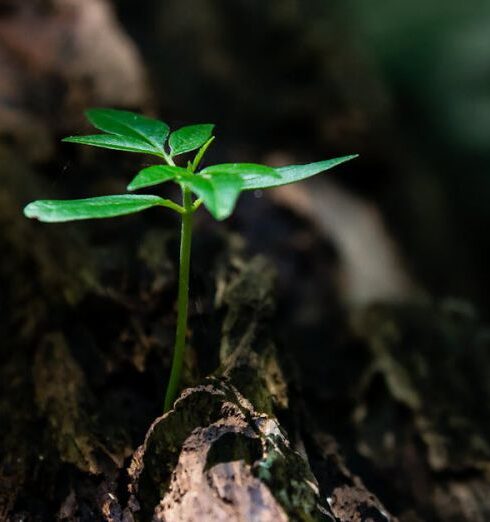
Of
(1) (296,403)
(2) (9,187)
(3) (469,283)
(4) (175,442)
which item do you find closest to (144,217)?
(2) (9,187)

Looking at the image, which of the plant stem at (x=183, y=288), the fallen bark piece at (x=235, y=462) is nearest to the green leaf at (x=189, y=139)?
the plant stem at (x=183, y=288)

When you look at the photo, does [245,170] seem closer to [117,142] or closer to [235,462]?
[117,142]

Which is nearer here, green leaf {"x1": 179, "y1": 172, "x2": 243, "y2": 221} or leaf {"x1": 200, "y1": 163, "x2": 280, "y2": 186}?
green leaf {"x1": 179, "y1": 172, "x2": 243, "y2": 221}

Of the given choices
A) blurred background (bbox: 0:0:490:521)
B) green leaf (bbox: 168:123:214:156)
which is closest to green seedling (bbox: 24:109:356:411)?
green leaf (bbox: 168:123:214:156)

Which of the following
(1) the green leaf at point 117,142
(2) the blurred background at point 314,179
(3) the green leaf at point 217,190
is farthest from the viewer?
(2) the blurred background at point 314,179

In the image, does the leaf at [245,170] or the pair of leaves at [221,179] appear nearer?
the pair of leaves at [221,179]

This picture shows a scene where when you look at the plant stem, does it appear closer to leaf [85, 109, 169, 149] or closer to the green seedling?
the green seedling

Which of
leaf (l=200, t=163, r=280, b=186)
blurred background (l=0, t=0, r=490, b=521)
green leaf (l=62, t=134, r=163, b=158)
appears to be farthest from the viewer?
blurred background (l=0, t=0, r=490, b=521)

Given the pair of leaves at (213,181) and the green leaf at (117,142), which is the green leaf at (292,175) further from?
the green leaf at (117,142)
